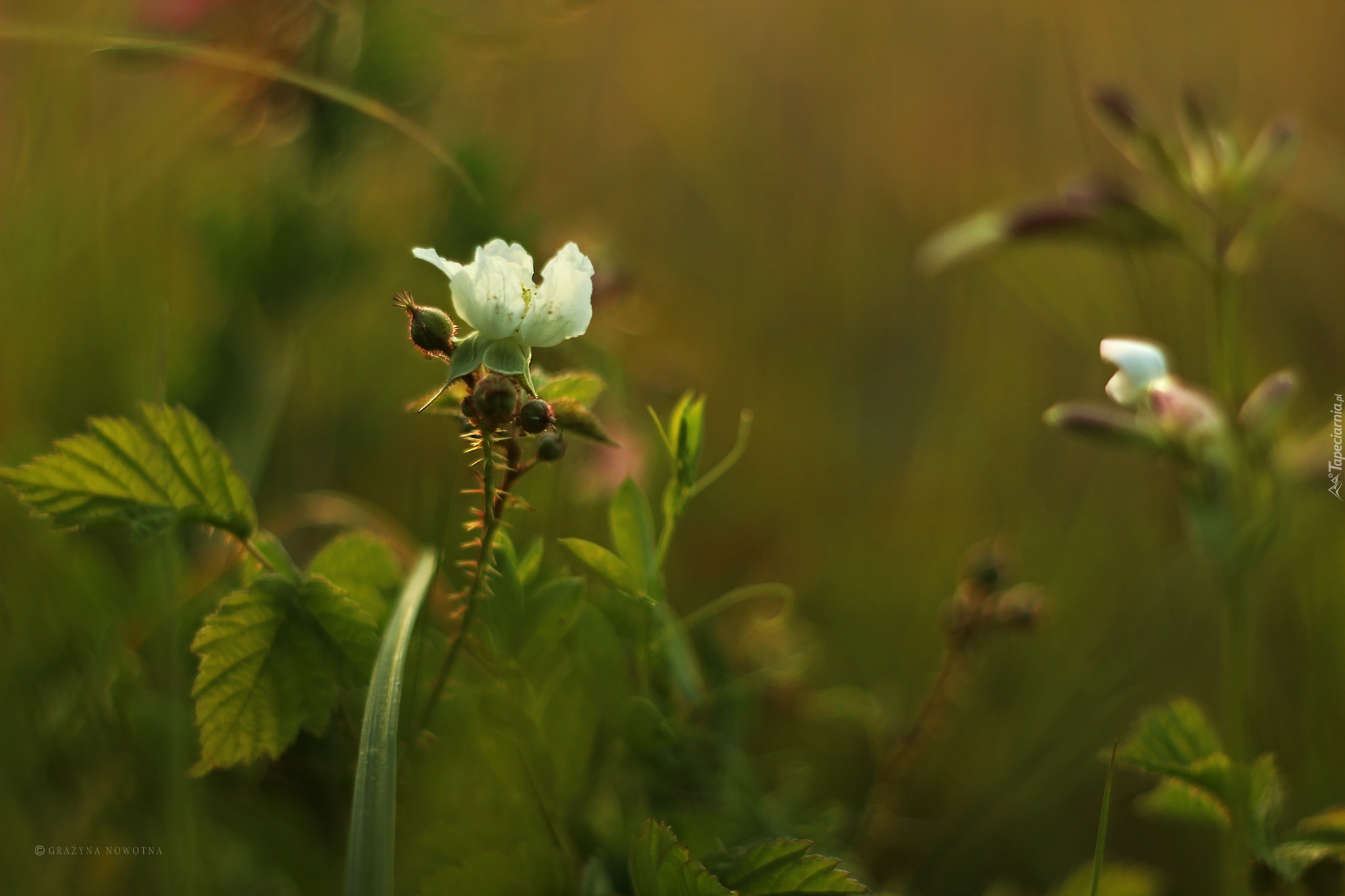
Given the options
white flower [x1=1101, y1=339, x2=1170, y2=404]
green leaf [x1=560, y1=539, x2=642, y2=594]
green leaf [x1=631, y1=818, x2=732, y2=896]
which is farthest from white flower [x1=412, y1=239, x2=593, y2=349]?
white flower [x1=1101, y1=339, x2=1170, y2=404]

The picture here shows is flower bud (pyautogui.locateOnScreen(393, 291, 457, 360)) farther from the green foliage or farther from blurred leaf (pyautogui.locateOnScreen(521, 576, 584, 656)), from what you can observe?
the green foliage

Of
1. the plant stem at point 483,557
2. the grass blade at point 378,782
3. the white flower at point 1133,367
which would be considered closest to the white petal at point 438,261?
the plant stem at point 483,557


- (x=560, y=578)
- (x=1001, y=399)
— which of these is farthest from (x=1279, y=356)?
(x=560, y=578)

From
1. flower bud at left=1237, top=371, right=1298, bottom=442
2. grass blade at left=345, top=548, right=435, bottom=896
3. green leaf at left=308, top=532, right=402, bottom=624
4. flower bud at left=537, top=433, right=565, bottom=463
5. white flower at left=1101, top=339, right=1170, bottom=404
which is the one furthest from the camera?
flower bud at left=1237, top=371, right=1298, bottom=442

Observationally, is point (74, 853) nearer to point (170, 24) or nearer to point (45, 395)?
point (45, 395)

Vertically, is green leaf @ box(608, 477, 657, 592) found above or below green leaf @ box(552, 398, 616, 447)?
below

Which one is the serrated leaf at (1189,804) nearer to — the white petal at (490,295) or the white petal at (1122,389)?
the white petal at (1122,389)

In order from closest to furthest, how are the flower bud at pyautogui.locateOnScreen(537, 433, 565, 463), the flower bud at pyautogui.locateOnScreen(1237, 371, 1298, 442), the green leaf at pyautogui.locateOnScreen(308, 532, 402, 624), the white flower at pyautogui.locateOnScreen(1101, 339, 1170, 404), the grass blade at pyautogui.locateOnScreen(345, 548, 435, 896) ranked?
the grass blade at pyautogui.locateOnScreen(345, 548, 435, 896)
the flower bud at pyautogui.locateOnScreen(537, 433, 565, 463)
the green leaf at pyautogui.locateOnScreen(308, 532, 402, 624)
the white flower at pyautogui.locateOnScreen(1101, 339, 1170, 404)
the flower bud at pyautogui.locateOnScreen(1237, 371, 1298, 442)
